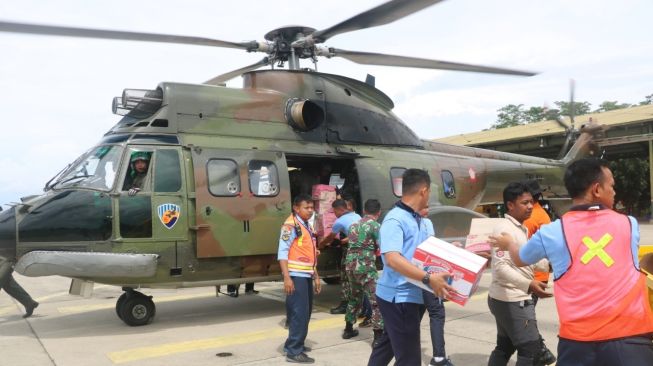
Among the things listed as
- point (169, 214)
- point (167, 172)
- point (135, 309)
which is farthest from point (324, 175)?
point (135, 309)

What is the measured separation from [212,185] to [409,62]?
3565 mm

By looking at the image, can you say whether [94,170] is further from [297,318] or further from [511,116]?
[511,116]

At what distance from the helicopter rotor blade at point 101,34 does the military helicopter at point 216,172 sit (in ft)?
0.06

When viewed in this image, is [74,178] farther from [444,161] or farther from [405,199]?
[444,161]

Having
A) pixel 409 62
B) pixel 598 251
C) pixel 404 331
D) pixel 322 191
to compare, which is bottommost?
pixel 404 331

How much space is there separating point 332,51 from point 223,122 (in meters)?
2.15

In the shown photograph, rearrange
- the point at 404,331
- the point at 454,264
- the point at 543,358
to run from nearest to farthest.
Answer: the point at 454,264
the point at 404,331
the point at 543,358

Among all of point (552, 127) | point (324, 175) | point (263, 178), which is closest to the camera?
point (263, 178)

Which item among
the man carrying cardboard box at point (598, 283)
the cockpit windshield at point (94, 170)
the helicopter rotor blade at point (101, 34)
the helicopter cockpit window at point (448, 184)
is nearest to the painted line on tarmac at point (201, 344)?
the cockpit windshield at point (94, 170)

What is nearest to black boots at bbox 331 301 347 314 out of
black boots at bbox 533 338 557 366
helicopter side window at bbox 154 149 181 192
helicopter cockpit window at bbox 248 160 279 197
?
helicopter cockpit window at bbox 248 160 279 197

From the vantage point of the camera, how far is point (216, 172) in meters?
7.17

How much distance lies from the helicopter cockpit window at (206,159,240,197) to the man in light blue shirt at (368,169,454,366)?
3.87 m

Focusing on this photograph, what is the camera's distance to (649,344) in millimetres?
2557

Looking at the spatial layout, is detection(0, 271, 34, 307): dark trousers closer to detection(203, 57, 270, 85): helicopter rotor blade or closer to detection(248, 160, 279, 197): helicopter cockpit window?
detection(248, 160, 279, 197): helicopter cockpit window
